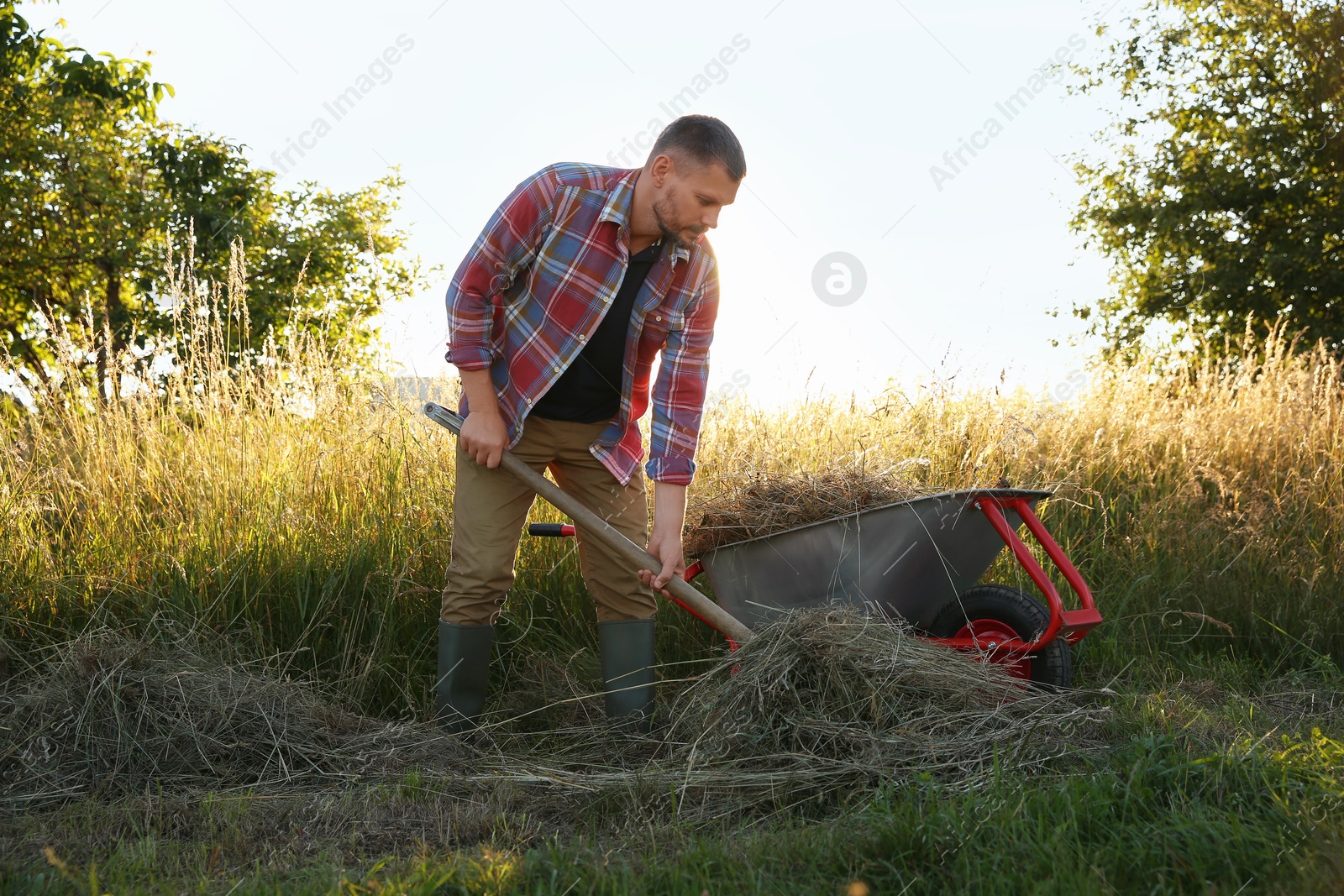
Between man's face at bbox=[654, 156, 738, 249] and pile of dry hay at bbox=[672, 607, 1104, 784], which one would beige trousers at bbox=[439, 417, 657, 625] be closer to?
pile of dry hay at bbox=[672, 607, 1104, 784]

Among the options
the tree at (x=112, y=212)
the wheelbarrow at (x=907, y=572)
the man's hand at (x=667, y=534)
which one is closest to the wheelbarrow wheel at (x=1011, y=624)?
the wheelbarrow at (x=907, y=572)

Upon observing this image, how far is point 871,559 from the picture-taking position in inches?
113

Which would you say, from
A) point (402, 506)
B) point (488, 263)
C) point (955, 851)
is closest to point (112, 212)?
point (402, 506)

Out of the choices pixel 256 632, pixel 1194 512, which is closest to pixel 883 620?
pixel 256 632

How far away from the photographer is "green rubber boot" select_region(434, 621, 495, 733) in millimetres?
3053

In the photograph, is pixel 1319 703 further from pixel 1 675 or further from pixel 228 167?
pixel 228 167

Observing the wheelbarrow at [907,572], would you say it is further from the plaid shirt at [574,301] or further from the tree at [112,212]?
the tree at [112,212]

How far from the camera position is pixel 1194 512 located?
4.64 metres

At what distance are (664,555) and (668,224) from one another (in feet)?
3.06

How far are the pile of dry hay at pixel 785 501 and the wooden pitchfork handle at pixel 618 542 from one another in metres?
0.25

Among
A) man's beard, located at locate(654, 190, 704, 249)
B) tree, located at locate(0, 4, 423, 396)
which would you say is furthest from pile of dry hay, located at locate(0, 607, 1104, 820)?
tree, located at locate(0, 4, 423, 396)

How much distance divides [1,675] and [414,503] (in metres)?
1.52

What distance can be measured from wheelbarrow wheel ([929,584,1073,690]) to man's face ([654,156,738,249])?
1.39m

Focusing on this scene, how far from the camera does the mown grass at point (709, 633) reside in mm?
1807
